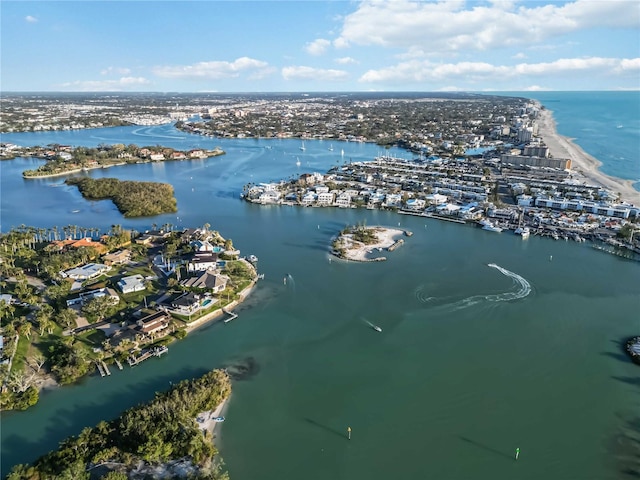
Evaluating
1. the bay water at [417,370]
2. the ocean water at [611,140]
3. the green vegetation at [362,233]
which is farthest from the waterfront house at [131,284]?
the ocean water at [611,140]

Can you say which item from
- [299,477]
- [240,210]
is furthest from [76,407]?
[240,210]

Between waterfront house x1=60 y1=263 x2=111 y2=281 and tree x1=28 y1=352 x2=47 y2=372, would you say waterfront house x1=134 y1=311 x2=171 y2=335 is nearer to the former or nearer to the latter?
tree x1=28 y1=352 x2=47 y2=372

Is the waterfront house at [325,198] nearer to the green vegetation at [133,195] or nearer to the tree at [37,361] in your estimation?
the green vegetation at [133,195]

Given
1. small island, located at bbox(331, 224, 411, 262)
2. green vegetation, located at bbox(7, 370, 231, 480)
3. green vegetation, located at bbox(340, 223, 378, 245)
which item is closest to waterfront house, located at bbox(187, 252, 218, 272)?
small island, located at bbox(331, 224, 411, 262)

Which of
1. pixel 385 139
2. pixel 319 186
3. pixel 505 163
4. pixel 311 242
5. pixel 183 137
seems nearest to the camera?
pixel 311 242

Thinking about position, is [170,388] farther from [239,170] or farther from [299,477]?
[239,170]

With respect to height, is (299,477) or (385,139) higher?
(385,139)
